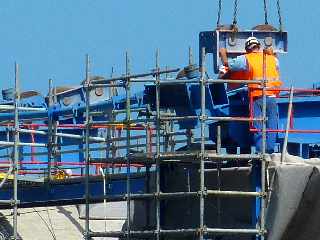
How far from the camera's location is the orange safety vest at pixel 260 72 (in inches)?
Answer: 1015

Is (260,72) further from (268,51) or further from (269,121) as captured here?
(268,51)

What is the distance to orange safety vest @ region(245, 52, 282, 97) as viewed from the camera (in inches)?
1015

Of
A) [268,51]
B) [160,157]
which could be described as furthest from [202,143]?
[268,51]

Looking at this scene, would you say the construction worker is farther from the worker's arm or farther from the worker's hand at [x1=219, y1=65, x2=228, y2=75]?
the worker's arm

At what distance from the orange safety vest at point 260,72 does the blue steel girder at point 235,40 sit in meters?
1.41

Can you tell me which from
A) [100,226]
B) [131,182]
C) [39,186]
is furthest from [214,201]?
[100,226]

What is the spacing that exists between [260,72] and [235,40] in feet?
8.81

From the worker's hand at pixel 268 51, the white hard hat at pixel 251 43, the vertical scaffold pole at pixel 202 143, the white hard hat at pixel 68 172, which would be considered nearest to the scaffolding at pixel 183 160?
the vertical scaffold pole at pixel 202 143

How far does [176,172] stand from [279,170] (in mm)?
2686

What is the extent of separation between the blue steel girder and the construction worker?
1.40 metres

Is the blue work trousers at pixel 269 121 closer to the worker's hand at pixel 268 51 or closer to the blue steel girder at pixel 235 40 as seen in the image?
the worker's hand at pixel 268 51

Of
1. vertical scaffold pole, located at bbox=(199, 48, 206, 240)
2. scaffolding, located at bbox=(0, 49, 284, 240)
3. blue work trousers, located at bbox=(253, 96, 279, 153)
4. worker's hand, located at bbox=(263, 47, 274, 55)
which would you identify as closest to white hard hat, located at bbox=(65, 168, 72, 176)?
scaffolding, located at bbox=(0, 49, 284, 240)

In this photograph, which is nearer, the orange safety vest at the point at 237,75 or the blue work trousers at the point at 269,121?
the blue work trousers at the point at 269,121

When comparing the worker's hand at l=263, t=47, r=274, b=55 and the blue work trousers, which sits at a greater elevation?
the worker's hand at l=263, t=47, r=274, b=55
